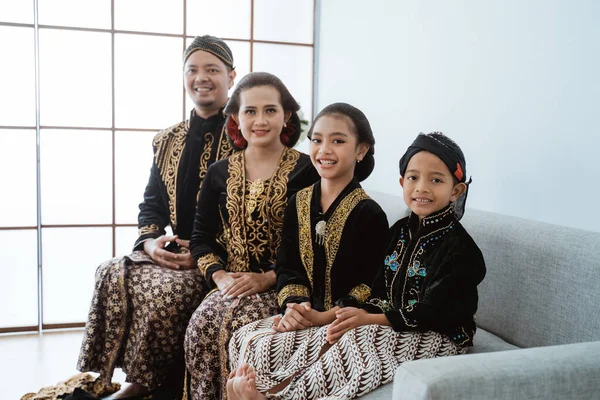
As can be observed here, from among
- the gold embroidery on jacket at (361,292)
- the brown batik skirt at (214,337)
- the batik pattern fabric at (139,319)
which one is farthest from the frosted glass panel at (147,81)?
the gold embroidery on jacket at (361,292)

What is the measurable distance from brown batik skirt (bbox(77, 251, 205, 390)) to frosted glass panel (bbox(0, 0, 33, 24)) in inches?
78.6

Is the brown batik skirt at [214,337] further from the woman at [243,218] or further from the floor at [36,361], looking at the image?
the floor at [36,361]

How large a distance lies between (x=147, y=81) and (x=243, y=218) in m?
2.06

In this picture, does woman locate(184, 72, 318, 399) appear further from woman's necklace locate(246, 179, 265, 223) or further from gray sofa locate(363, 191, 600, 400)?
gray sofa locate(363, 191, 600, 400)

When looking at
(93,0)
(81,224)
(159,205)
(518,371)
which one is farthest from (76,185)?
(518,371)

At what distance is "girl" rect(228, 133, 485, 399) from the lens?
1610 millimetres

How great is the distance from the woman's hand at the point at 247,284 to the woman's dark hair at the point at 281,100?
0.54 m

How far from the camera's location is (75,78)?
3963 millimetres

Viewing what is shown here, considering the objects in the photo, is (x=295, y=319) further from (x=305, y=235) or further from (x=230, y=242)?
(x=230, y=242)

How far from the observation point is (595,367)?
50.7 inches

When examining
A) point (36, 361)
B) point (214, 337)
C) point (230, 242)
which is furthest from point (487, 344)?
point (36, 361)

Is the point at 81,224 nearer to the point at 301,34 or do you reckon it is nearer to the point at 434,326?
the point at 301,34

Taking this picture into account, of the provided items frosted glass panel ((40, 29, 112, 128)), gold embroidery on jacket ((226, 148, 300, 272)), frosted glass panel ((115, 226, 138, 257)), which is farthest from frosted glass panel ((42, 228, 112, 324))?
gold embroidery on jacket ((226, 148, 300, 272))

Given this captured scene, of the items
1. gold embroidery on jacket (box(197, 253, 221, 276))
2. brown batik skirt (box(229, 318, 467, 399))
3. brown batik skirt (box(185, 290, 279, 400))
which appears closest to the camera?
brown batik skirt (box(229, 318, 467, 399))
